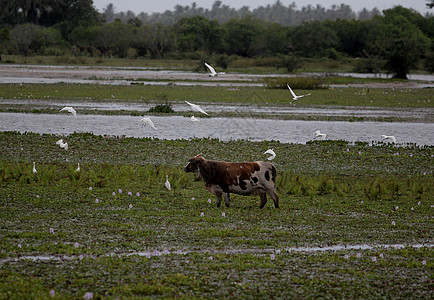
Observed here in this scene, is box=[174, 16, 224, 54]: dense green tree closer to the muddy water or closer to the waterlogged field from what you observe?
the muddy water

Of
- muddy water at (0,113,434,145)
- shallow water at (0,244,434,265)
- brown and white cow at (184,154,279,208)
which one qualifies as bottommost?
muddy water at (0,113,434,145)

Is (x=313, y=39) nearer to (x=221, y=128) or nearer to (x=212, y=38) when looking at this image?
(x=212, y=38)

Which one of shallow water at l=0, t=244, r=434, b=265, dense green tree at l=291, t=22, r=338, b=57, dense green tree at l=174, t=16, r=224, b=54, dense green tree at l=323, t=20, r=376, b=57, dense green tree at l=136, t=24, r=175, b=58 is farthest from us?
dense green tree at l=174, t=16, r=224, b=54

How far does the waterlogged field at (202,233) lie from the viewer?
26.4 ft

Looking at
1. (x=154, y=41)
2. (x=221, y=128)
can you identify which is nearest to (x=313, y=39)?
(x=154, y=41)

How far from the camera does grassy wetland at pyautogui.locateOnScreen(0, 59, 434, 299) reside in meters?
8.08

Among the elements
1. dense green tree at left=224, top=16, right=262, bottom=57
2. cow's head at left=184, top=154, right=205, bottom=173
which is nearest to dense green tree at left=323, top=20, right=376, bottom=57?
dense green tree at left=224, top=16, right=262, bottom=57

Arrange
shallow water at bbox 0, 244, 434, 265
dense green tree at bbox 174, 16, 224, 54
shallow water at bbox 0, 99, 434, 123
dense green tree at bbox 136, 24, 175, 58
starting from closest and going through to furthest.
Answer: shallow water at bbox 0, 244, 434, 265 < shallow water at bbox 0, 99, 434, 123 < dense green tree at bbox 136, 24, 175, 58 < dense green tree at bbox 174, 16, 224, 54

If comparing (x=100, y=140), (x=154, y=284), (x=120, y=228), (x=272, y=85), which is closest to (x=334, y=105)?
(x=272, y=85)

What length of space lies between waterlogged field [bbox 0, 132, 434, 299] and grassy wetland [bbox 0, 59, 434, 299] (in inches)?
1.0

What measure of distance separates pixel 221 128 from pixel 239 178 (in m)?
14.9

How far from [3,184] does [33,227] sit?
4.28m

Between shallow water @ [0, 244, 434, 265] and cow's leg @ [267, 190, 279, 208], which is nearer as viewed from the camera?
shallow water @ [0, 244, 434, 265]

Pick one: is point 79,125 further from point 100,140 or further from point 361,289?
point 361,289
